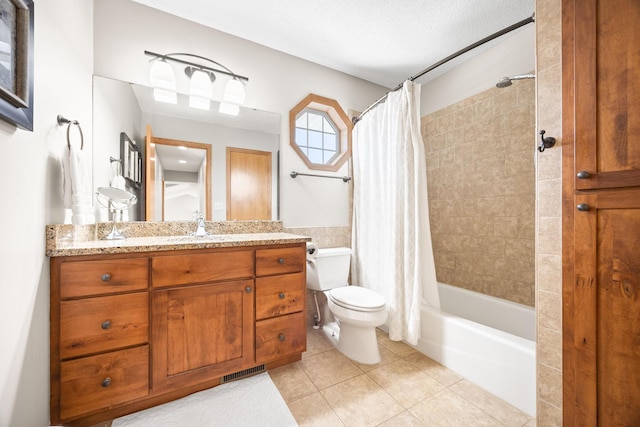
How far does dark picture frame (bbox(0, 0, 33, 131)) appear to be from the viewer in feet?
2.57

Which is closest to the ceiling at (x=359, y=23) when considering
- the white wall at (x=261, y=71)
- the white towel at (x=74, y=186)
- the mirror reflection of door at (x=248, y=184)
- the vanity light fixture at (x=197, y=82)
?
the white wall at (x=261, y=71)

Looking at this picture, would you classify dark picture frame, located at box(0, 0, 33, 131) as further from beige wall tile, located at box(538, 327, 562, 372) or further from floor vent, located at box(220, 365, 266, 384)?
beige wall tile, located at box(538, 327, 562, 372)

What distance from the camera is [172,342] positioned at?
4.10ft

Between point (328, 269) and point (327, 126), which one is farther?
point (327, 126)

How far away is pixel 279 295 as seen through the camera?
1.53m

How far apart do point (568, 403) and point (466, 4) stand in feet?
7.43

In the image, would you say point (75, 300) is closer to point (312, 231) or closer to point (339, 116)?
point (312, 231)

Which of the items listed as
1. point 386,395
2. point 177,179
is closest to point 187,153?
point 177,179

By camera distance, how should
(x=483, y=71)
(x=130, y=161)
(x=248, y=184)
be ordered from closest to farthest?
(x=130, y=161)
(x=248, y=184)
(x=483, y=71)

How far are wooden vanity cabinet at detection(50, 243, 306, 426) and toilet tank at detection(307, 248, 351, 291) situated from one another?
0.41 meters

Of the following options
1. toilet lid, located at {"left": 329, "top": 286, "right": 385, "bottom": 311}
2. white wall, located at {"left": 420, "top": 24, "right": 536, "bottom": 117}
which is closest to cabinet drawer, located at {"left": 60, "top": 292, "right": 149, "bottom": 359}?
toilet lid, located at {"left": 329, "top": 286, "right": 385, "bottom": 311}

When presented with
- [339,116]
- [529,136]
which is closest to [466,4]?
[529,136]

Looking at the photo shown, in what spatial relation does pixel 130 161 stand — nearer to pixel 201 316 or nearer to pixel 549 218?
pixel 201 316

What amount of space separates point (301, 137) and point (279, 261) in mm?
1274
